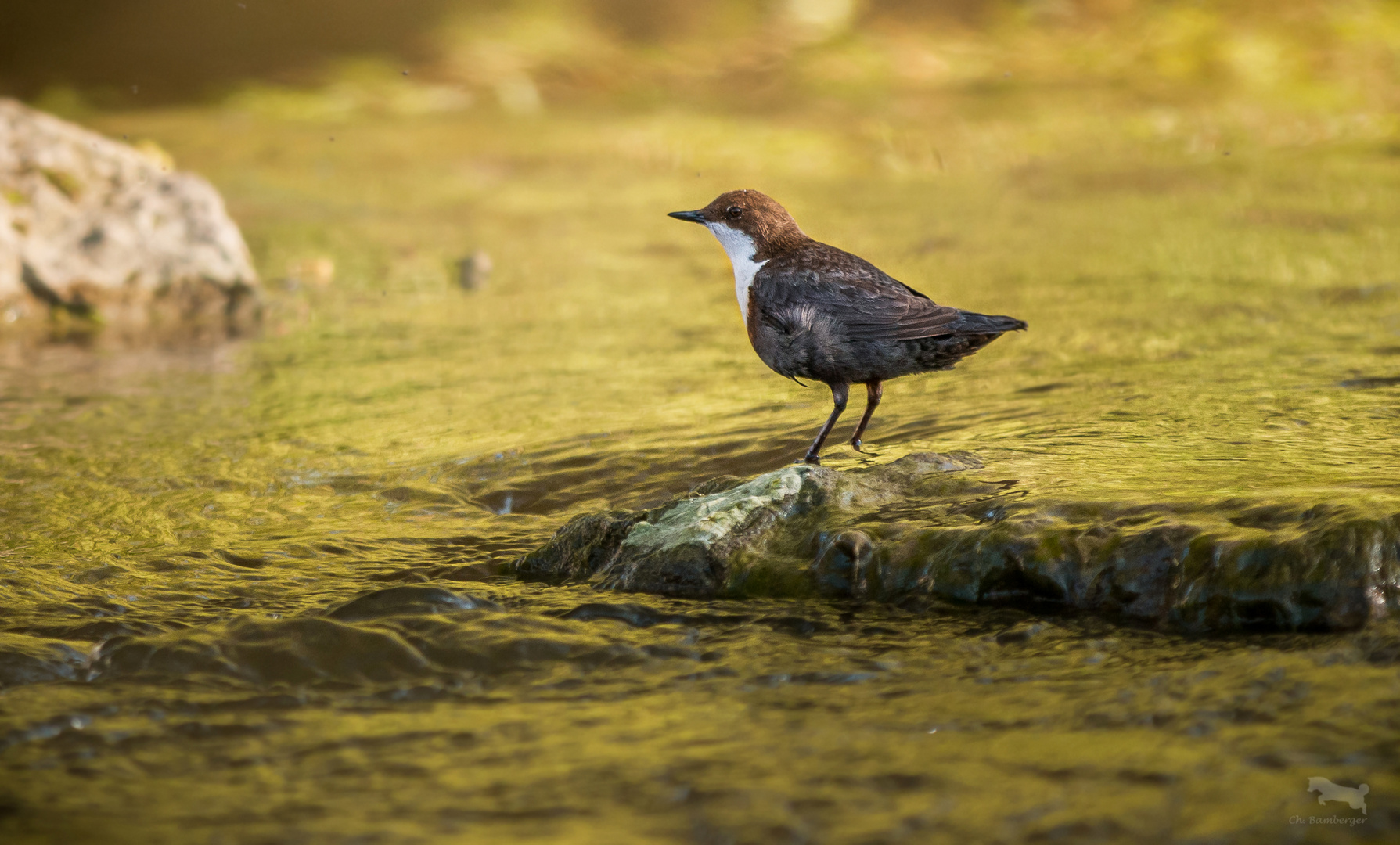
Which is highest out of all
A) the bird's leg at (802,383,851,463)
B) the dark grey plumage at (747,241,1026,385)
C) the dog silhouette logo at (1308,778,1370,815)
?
the dark grey plumage at (747,241,1026,385)

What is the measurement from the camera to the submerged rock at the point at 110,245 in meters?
10.6

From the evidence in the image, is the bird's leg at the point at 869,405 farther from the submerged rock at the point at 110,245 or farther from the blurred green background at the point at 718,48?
the blurred green background at the point at 718,48

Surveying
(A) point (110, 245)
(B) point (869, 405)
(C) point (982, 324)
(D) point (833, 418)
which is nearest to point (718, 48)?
(A) point (110, 245)

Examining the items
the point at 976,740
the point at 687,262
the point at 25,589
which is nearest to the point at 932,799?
the point at 976,740

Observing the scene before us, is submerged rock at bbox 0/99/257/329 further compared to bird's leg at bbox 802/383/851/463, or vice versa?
submerged rock at bbox 0/99/257/329

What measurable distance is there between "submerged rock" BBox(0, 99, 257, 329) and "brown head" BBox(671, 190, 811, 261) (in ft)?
20.7

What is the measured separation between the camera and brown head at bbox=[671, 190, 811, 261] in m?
5.34

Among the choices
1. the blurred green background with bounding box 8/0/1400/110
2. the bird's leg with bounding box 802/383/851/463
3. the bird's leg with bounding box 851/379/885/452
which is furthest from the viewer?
the blurred green background with bounding box 8/0/1400/110

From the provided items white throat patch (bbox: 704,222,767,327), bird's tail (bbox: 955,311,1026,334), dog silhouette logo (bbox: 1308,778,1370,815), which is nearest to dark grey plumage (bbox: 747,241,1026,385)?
bird's tail (bbox: 955,311,1026,334)

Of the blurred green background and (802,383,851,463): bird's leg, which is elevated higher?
the blurred green background

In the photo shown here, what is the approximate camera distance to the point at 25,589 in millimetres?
4434

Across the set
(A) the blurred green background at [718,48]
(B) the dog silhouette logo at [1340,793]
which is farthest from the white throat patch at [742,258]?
(A) the blurred green background at [718,48]

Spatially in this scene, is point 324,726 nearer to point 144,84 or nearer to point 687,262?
point 687,262

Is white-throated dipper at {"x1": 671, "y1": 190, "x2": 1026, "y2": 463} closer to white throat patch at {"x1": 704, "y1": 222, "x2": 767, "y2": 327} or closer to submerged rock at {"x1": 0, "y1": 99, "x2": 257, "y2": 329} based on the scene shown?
white throat patch at {"x1": 704, "y1": 222, "x2": 767, "y2": 327}
